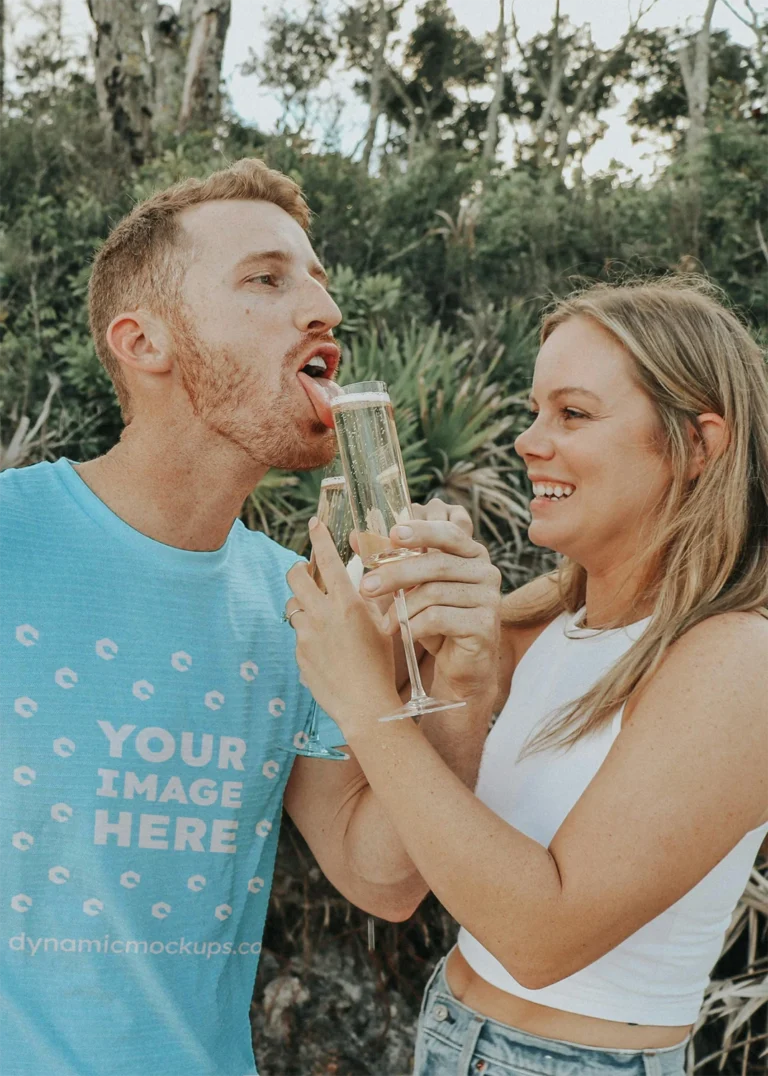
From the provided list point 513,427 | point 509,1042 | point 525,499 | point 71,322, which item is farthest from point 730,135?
point 509,1042

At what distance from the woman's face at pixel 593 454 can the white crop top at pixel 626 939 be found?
0.24 m

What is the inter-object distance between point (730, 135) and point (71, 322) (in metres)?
5.84

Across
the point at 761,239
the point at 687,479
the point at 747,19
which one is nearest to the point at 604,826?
the point at 687,479

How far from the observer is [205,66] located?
908 centimetres

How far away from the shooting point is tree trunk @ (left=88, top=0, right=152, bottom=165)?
8273 millimetres

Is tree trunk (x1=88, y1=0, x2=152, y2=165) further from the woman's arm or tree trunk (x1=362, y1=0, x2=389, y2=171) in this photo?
the woman's arm

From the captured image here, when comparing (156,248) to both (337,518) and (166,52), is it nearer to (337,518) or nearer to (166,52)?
(337,518)

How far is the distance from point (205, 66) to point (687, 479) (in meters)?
8.33

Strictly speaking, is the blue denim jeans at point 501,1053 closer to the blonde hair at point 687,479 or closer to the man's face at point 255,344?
the blonde hair at point 687,479

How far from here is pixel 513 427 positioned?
5.79 meters

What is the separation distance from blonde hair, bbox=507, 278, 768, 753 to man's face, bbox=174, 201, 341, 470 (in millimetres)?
666

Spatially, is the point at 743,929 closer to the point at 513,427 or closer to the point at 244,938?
the point at 244,938

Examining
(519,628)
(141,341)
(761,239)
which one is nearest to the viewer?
(141,341)

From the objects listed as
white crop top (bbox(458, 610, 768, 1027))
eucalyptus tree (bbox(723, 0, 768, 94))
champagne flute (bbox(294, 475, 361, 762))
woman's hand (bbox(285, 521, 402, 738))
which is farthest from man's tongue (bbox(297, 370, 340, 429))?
eucalyptus tree (bbox(723, 0, 768, 94))
